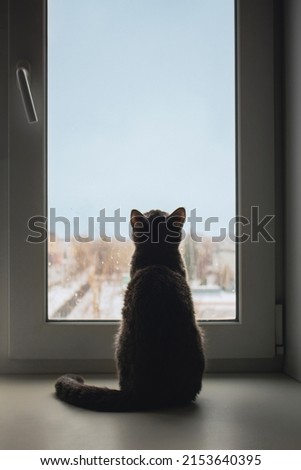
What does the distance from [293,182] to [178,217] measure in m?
0.26

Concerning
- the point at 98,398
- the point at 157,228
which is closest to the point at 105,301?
the point at 157,228

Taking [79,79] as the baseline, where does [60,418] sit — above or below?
below

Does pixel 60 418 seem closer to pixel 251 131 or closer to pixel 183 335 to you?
pixel 183 335

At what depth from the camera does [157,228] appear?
3.68ft

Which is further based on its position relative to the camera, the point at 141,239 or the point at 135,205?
the point at 135,205

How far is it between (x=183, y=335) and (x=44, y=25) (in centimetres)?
73

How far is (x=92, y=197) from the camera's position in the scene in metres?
1.24

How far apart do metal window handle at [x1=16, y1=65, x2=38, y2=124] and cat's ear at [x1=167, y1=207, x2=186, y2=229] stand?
1.18 feet

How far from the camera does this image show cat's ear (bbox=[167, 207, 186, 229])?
1121 mm

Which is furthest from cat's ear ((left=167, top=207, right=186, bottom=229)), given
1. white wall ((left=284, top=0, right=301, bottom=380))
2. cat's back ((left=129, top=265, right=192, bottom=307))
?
white wall ((left=284, top=0, right=301, bottom=380))

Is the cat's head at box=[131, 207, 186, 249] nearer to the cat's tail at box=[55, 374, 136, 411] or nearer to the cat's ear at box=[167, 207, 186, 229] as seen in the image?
the cat's ear at box=[167, 207, 186, 229]

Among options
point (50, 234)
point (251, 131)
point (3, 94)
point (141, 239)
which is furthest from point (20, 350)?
point (251, 131)
